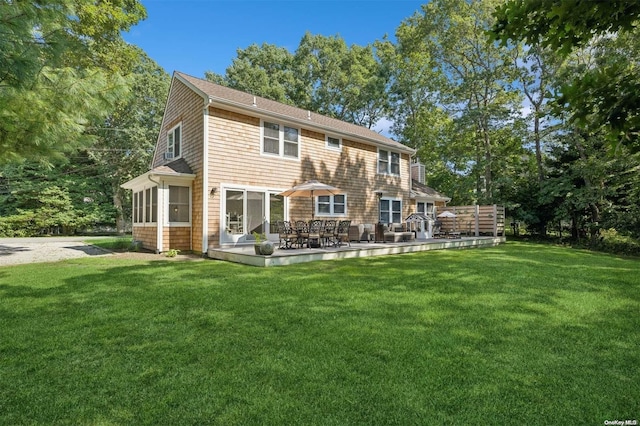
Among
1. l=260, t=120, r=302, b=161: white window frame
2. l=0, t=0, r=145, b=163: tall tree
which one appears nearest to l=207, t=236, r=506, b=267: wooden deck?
l=260, t=120, r=302, b=161: white window frame

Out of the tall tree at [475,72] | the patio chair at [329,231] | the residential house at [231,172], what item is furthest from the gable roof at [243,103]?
the tall tree at [475,72]

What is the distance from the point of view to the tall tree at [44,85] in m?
4.22

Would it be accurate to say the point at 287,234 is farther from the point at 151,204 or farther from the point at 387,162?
the point at 387,162

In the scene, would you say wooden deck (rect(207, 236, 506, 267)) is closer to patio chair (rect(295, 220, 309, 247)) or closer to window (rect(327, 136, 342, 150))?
patio chair (rect(295, 220, 309, 247))

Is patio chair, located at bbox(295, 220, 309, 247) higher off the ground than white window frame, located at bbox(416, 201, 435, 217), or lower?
lower

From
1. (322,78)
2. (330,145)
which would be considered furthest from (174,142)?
(322,78)

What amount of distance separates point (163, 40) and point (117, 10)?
3.71m

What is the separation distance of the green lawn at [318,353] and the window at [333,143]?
898 centimetres

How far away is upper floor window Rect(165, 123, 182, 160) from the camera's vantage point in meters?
12.8

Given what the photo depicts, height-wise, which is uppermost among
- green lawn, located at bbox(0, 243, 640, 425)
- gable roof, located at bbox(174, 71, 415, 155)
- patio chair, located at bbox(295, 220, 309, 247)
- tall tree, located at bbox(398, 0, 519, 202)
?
tall tree, located at bbox(398, 0, 519, 202)

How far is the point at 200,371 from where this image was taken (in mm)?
2828

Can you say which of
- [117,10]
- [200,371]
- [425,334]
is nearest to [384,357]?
[425,334]

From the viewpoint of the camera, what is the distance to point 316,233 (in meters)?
10.4

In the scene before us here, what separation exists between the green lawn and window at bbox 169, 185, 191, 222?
5.26 m
